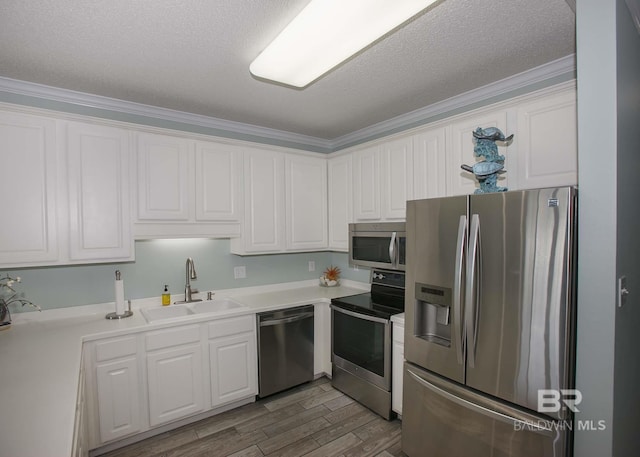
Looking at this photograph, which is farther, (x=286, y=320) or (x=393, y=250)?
(x=286, y=320)

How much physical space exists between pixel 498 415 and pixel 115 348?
7.60 ft

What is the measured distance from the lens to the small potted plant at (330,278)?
12.1ft

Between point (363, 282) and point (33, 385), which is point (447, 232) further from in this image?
point (33, 385)

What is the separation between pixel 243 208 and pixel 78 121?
1335 millimetres

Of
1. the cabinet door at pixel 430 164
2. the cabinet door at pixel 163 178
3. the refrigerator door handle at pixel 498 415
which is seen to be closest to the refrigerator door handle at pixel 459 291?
the refrigerator door handle at pixel 498 415

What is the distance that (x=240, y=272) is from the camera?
10.9ft

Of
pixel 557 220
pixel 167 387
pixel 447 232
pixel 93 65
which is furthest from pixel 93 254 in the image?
pixel 557 220

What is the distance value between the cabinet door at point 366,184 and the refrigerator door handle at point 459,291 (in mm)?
1210

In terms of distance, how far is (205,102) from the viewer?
273 cm

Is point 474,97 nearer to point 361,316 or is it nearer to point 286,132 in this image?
point 286,132

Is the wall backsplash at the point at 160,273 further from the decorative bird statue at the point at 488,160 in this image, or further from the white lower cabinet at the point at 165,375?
the decorative bird statue at the point at 488,160

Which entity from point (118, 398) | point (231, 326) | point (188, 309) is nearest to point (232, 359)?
point (231, 326)

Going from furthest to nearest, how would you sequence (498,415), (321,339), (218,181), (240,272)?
(240,272) < (321,339) < (218,181) < (498,415)

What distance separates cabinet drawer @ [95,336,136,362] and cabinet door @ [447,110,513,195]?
2.48 metres
